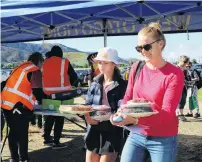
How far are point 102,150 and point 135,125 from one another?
0.92 m

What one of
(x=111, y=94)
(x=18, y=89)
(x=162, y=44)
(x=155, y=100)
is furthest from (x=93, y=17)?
(x=155, y=100)

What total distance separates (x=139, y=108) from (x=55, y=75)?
354 centimetres

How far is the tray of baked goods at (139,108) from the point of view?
2.12 m

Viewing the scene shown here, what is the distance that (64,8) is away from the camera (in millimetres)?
5102

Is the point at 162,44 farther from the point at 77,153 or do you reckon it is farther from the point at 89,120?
the point at 77,153

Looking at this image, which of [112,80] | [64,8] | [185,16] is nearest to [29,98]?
[64,8]

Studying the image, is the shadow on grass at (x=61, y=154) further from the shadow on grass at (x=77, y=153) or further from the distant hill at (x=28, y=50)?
the distant hill at (x=28, y=50)

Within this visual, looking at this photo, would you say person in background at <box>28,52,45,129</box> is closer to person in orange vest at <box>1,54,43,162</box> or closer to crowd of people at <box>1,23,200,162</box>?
crowd of people at <box>1,23,200,162</box>

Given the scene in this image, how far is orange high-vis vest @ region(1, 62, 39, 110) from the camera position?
176 inches

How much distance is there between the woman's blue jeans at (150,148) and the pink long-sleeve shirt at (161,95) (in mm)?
44

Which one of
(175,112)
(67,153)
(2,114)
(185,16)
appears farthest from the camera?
(185,16)

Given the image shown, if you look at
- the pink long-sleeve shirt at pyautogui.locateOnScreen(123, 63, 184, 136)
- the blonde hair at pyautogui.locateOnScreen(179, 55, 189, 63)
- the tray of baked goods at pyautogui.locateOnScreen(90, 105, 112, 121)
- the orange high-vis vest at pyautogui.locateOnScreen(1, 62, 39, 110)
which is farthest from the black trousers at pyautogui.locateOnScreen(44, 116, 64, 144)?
→ the pink long-sleeve shirt at pyautogui.locateOnScreen(123, 63, 184, 136)

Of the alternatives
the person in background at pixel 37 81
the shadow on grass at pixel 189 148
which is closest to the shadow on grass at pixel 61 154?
the person in background at pixel 37 81

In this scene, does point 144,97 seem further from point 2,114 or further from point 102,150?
point 2,114
